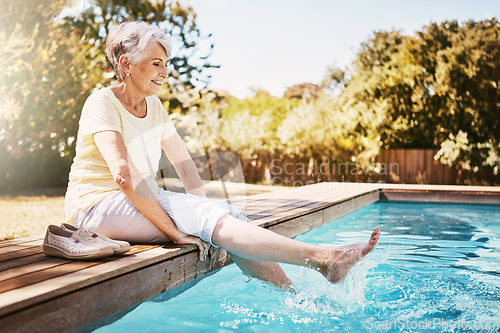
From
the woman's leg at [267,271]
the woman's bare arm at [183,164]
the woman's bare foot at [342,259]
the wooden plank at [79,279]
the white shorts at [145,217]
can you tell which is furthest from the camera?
the woman's bare arm at [183,164]

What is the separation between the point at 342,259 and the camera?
2.15 meters

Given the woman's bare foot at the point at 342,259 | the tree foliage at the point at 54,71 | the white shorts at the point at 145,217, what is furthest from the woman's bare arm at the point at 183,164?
the tree foliage at the point at 54,71

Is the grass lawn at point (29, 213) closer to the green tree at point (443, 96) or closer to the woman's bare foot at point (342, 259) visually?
the woman's bare foot at point (342, 259)

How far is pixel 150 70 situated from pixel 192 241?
90cm

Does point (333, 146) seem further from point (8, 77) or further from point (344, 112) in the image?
point (8, 77)

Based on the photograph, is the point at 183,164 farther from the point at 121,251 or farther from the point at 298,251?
the point at 298,251

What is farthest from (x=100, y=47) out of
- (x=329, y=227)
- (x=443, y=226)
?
(x=443, y=226)

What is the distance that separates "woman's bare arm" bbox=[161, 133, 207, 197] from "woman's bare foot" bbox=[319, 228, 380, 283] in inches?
A: 37.3

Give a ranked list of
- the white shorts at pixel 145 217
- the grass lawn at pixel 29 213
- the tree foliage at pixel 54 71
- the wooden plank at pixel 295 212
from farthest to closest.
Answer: the tree foliage at pixel 54 71, the grass lawn at pixel 29 213, the wooden plank at pixel 295 212, the white shorts at pixel 145 217

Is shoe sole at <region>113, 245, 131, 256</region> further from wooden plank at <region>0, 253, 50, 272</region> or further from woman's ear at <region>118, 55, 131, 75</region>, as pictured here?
woman's ear at <region>118, 55, 131, 75</region>

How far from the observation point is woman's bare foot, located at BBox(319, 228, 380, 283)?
2135 millimetres

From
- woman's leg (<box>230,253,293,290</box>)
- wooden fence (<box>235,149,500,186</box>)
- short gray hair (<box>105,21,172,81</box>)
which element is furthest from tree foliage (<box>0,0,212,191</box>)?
woman's leg (<box>230,253,293,290</box>)

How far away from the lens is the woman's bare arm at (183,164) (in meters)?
2.82

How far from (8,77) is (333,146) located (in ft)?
25.7
